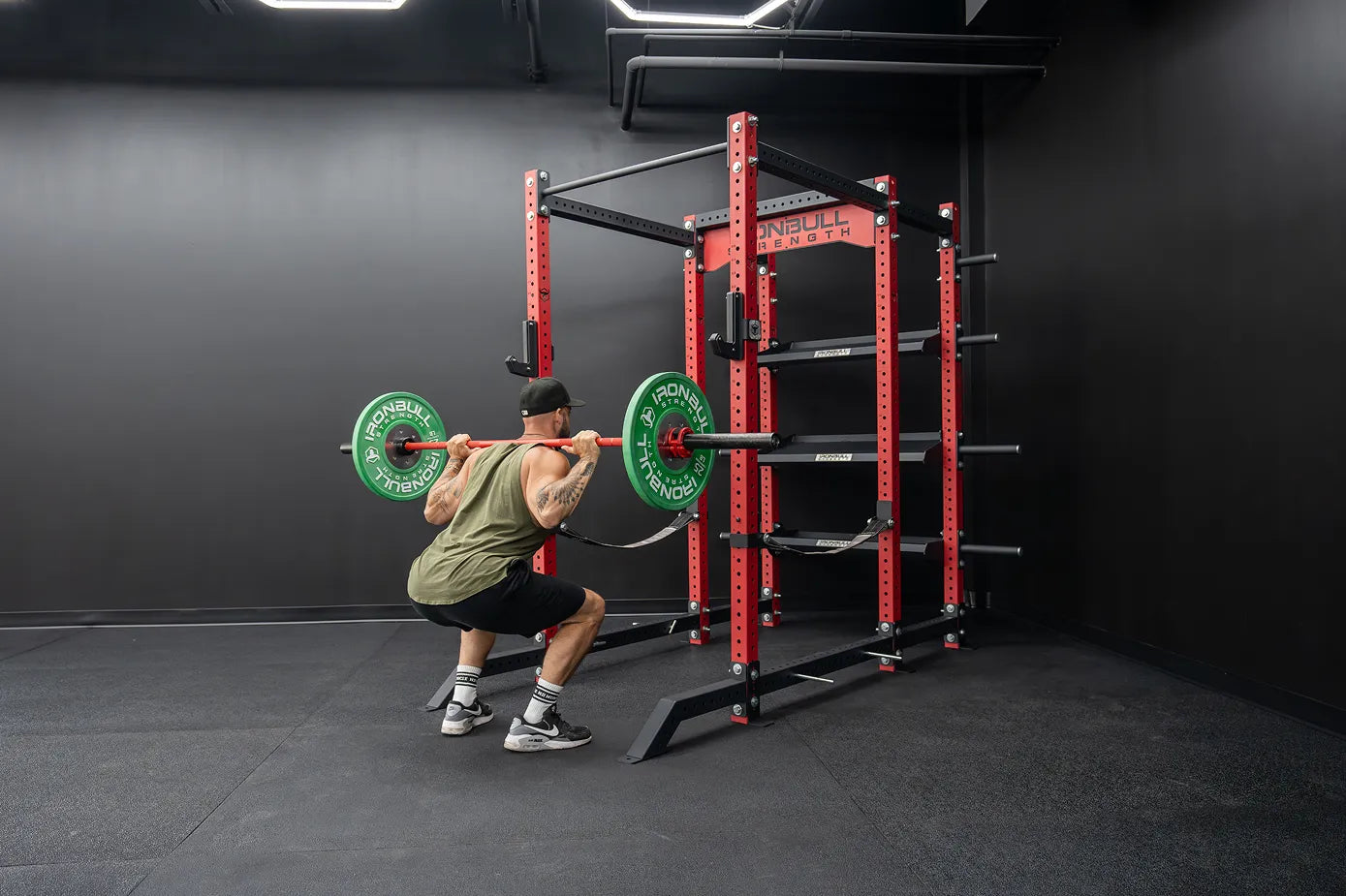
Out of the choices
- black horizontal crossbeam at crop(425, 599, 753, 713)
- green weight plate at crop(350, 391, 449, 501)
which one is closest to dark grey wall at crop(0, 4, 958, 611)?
black horizontal crossbeam at crop(425, 599, 753, 713)

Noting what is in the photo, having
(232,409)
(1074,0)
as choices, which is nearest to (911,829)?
(1074,0)

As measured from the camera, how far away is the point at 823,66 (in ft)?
14.7

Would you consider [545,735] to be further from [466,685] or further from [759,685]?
[759,685]

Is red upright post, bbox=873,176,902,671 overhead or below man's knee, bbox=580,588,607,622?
overhead

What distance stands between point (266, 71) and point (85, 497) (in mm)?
2607

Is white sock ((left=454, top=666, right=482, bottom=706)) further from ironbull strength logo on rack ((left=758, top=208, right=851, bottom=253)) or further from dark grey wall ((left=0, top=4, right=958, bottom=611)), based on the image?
ironbull strength logo on rack ((left=758, top=208, right=851, bottom=253))

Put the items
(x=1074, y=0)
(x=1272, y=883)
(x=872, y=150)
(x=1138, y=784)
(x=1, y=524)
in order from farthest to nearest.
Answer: (x=872, y=150), (x=1, y=524), (x=1074, y=0), (x=1138, y=784), (x=1272, y=883)

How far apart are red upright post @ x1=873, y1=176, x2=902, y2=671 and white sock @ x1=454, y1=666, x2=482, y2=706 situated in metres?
1.74

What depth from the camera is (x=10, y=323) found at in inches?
186

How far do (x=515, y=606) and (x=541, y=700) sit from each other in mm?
315

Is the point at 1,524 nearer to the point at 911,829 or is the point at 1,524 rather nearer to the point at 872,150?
the point at 911,829

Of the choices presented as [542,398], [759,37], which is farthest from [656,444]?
[759,37]

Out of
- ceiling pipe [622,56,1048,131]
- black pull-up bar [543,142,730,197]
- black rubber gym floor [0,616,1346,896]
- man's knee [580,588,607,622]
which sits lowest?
black rubber gym floor [0,616,1346,896]

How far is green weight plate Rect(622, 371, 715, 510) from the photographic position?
2.55m
